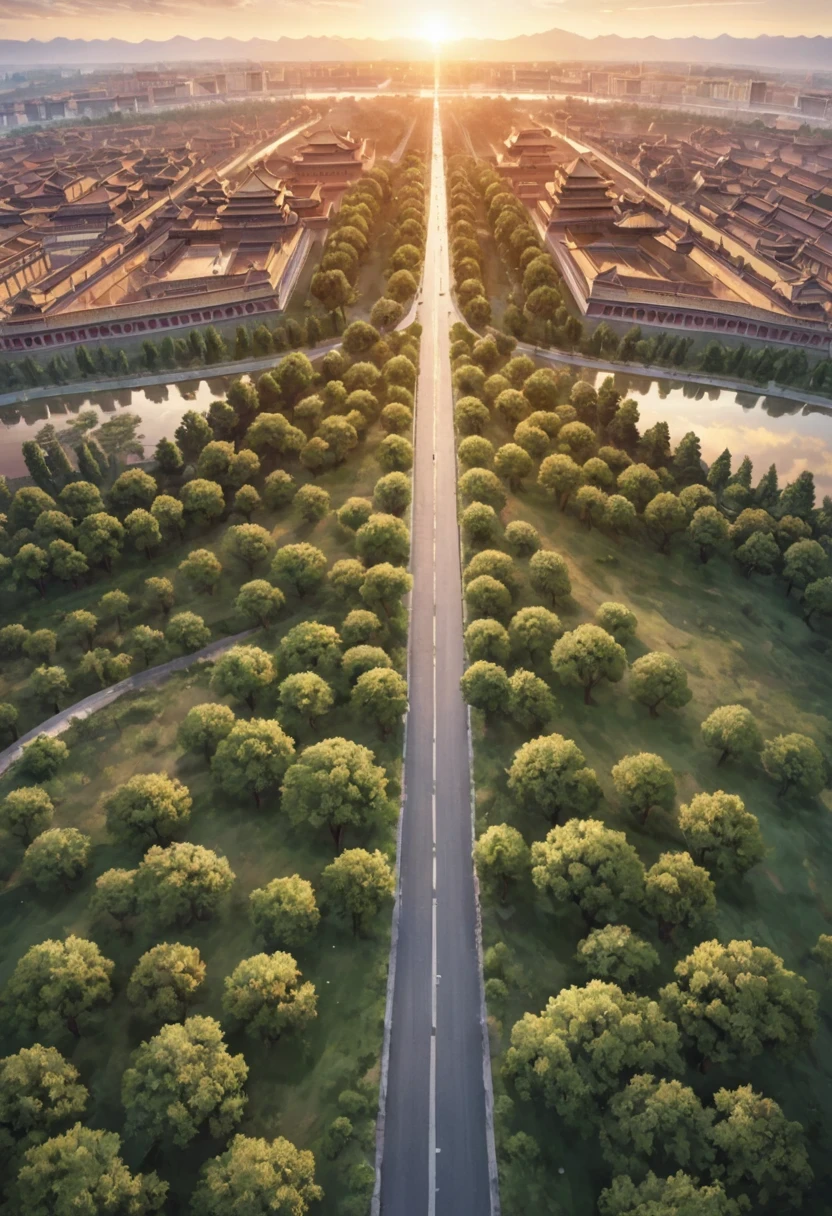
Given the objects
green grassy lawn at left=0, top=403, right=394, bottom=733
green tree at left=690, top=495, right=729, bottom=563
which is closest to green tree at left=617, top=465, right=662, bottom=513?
green tree at left=690, top=495, right=729, bottom=563

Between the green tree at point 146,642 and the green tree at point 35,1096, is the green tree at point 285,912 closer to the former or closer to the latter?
the green tree at point 35,1096

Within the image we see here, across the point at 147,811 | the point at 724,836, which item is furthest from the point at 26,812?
the point at 724,836

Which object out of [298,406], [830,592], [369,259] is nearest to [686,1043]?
[830,592]

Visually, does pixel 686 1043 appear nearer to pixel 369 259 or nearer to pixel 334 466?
pixel 334 466

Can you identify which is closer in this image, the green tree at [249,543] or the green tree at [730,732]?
the green tree at [730,732]

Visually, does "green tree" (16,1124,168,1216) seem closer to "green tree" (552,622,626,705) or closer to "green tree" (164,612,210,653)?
"green tree" (164,612,210,653)

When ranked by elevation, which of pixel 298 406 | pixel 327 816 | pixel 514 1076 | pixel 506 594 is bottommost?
pixel 514 1076

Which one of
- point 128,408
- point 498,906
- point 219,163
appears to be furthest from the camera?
point 219,163

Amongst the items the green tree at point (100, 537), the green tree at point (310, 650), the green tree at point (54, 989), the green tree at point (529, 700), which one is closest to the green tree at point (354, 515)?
the green tree at point (310, 650)

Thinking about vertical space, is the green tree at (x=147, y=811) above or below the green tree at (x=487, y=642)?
below
